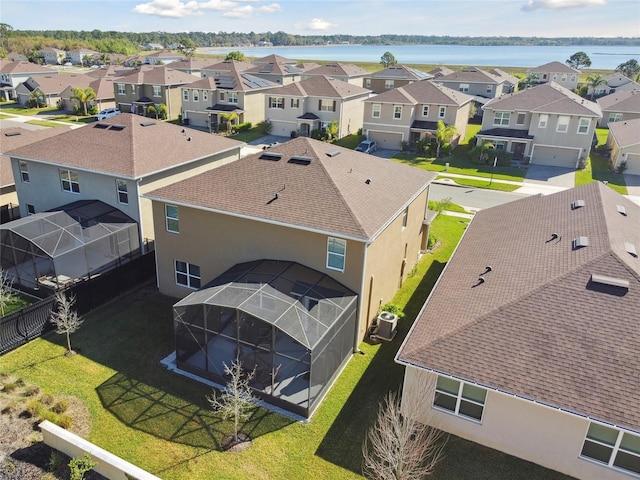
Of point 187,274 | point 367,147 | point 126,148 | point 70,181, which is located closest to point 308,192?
point 187,274

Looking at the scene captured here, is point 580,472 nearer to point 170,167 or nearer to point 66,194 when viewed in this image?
point 170,167

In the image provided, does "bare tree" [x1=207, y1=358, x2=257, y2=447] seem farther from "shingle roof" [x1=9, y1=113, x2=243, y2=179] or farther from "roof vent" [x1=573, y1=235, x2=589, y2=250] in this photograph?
"shingle roof" [x1=9, y1=113, x2=243, y2=179]

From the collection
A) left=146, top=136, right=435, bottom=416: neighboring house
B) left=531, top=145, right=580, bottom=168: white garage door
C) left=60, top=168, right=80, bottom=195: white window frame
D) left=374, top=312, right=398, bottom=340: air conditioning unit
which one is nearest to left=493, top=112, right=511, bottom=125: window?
left=531, top=145, right=580, bottom=168: white garage door

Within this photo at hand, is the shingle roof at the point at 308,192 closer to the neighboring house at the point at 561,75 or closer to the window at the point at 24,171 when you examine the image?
the window at the point at 24,171

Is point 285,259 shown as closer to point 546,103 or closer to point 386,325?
point 386,325

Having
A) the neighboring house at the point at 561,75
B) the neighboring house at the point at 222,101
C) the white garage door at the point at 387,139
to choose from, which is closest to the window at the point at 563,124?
the white garage door at the point at 387,139

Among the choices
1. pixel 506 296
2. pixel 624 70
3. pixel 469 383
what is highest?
pixel 624 70

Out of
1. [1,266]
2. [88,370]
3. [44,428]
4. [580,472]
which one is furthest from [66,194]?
[580,472]
